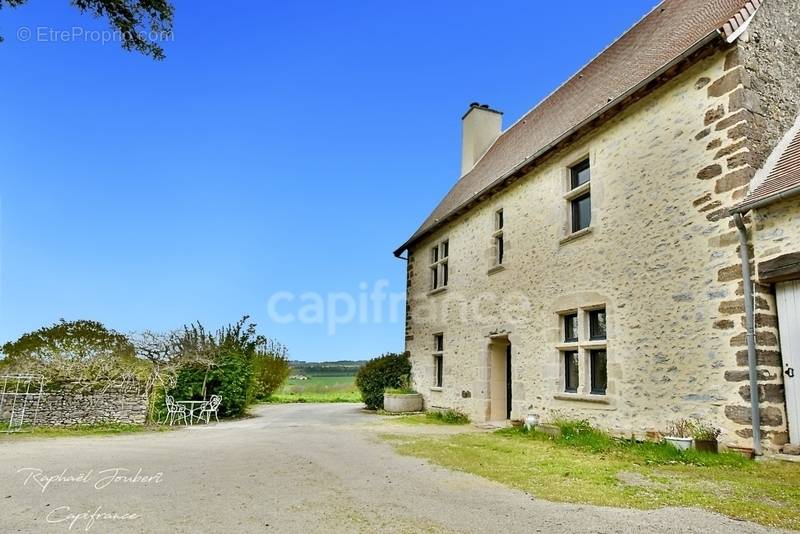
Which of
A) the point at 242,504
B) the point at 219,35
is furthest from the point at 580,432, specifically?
the point at 219,35

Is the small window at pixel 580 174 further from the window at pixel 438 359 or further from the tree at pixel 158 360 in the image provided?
the tree at pixel 158 360

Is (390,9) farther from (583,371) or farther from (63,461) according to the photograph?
(63,461)

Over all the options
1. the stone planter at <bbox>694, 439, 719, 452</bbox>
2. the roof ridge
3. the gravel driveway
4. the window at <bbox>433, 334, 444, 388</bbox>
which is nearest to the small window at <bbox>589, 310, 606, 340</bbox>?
the stone planter at <bbox>694, 439, 719, 452</bbox>

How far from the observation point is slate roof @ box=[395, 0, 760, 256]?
6844mm

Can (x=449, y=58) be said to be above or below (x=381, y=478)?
above

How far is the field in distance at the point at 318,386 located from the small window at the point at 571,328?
438 inches

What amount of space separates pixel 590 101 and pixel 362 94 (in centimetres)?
883

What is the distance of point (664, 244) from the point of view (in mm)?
6363

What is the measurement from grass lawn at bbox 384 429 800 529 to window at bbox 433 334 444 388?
558 centimetres

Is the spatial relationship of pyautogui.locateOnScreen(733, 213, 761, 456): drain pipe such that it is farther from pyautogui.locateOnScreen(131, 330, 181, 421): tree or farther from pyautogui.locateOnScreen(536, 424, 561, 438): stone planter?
pyautogui.locateOnScreen(131, 330, 181, 421): tree

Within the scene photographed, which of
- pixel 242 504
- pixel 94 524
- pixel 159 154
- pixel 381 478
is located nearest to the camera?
pixel 94 524

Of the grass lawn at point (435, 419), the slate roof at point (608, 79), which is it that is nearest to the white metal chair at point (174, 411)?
the grass lawn at point (435, 419)

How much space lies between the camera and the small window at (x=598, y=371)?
7339 millimetres

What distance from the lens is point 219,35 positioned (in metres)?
8.59
